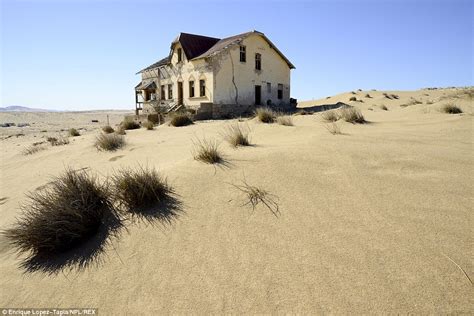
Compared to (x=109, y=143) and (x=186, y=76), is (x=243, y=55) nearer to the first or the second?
(x=186, y=76)

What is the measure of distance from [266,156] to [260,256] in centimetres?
182

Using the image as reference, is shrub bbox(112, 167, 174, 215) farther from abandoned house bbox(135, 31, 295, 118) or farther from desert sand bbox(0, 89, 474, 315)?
abandoned house bbox(135, 31, 295, 118)

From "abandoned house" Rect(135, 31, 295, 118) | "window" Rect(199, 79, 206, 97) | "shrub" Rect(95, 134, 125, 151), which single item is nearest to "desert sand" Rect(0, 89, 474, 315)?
Result: "shrub" Rect(95, 134, 125, 151)

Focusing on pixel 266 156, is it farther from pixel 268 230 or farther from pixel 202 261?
pixel 202 261

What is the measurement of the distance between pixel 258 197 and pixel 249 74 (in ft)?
63.0

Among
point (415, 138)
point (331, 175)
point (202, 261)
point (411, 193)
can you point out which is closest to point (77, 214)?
point (202, 261)

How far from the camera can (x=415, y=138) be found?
447cm

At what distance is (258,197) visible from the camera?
291cm

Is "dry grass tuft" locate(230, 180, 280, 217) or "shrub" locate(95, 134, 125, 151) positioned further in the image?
"shrub" locate(95, 134, 125, 151)

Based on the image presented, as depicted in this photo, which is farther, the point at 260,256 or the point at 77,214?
the point at 77,214

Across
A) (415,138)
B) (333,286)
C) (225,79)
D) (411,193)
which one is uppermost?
(225,79)

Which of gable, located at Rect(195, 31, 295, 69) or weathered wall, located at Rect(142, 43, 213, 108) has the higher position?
gable, located at Rect(195, 31, 295, 69)

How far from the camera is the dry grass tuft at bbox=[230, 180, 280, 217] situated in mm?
2734

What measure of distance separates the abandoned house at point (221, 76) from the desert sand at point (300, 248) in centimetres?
1622
